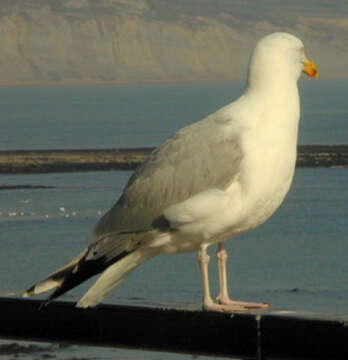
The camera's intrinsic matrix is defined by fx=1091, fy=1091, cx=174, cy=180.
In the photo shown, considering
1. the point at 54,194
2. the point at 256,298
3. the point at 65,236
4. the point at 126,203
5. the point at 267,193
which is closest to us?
the point at 267,193

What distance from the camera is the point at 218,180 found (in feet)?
12.9

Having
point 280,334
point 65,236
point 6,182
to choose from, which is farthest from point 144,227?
point 6,182

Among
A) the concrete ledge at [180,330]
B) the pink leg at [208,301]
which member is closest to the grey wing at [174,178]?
the pink leg at [208,301]

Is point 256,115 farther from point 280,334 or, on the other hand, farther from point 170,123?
point 170,123

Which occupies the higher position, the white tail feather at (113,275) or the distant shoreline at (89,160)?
the distant shoreline at (89,160)

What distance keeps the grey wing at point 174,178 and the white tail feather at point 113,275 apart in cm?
6

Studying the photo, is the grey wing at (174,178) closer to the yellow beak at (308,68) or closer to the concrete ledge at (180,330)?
the yellow beak at (308,68)

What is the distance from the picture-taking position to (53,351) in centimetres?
1631

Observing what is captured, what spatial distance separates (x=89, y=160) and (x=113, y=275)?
182 ft

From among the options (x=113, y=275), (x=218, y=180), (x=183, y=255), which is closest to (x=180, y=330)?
(x=113, y=275)

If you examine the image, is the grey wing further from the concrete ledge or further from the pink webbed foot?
→ the concrete ledge

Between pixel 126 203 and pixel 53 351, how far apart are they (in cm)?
1261

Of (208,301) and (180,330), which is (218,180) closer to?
(208,301)

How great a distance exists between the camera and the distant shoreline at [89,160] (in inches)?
2234
